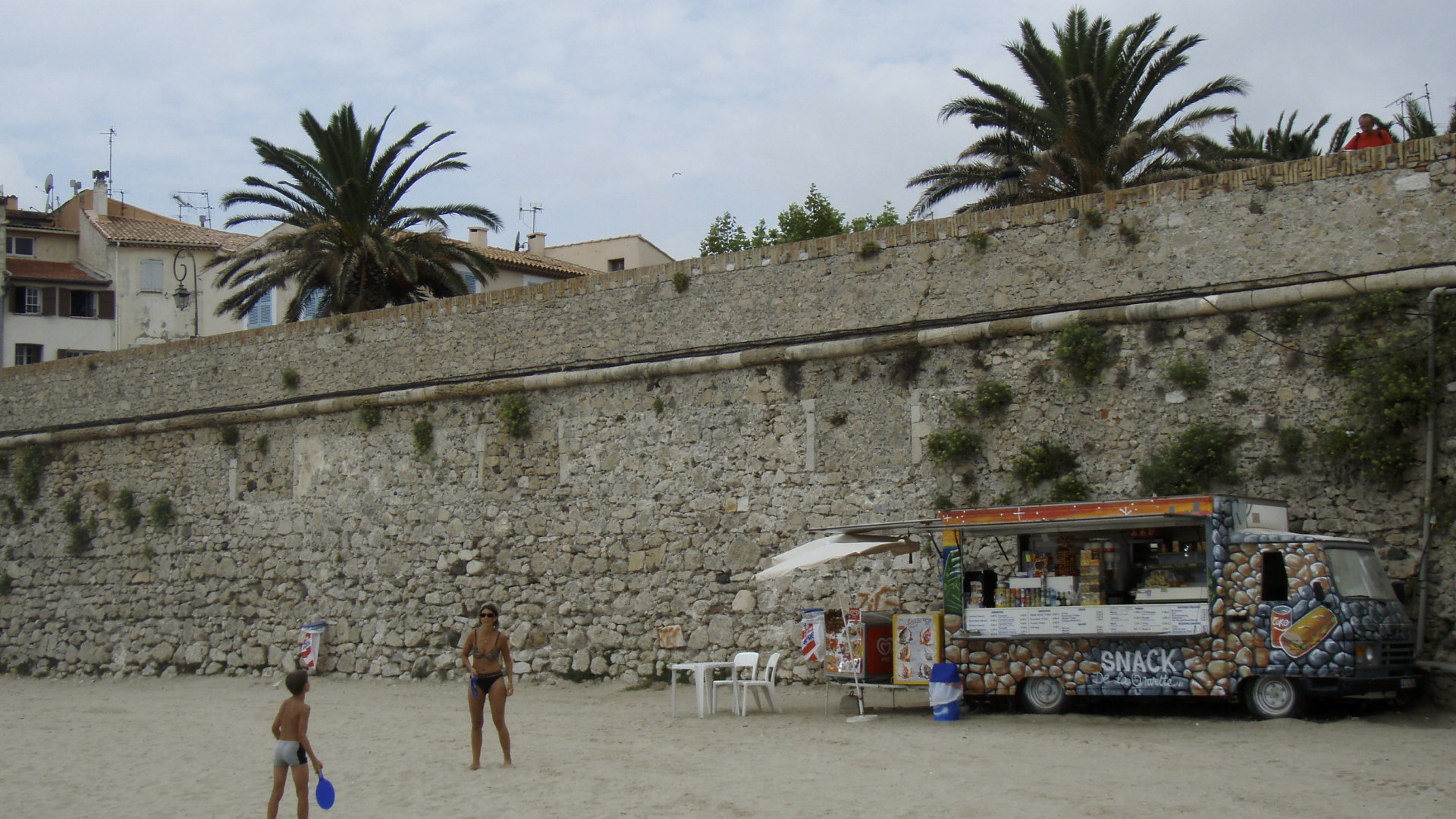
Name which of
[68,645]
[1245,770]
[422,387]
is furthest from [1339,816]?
[68,645]

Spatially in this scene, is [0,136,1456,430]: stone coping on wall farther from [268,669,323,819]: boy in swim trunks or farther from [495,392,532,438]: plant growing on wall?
[268,669,323,819]: boy in swim trunks

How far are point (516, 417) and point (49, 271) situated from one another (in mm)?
25309

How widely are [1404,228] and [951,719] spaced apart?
5696 mm

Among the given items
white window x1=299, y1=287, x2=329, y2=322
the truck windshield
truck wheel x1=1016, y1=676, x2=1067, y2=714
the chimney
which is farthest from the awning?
the chimney

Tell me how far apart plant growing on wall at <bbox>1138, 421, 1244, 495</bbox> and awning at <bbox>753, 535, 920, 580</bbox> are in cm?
236

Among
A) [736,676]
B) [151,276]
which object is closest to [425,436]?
[736,676]

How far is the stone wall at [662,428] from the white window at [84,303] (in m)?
15.3

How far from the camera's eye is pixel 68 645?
20.3 meters

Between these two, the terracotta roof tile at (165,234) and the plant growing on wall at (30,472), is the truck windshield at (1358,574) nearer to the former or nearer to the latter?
the plant growing on wall at (30,472)

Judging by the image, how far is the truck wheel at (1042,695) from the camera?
11.0m

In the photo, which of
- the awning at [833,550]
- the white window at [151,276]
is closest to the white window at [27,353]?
the white window at [151,276]

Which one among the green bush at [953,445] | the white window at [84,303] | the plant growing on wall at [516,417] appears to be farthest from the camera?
the white window at [84,303]

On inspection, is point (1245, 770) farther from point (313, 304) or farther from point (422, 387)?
point (313, 304)

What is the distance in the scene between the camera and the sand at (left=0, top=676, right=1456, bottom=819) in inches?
316
